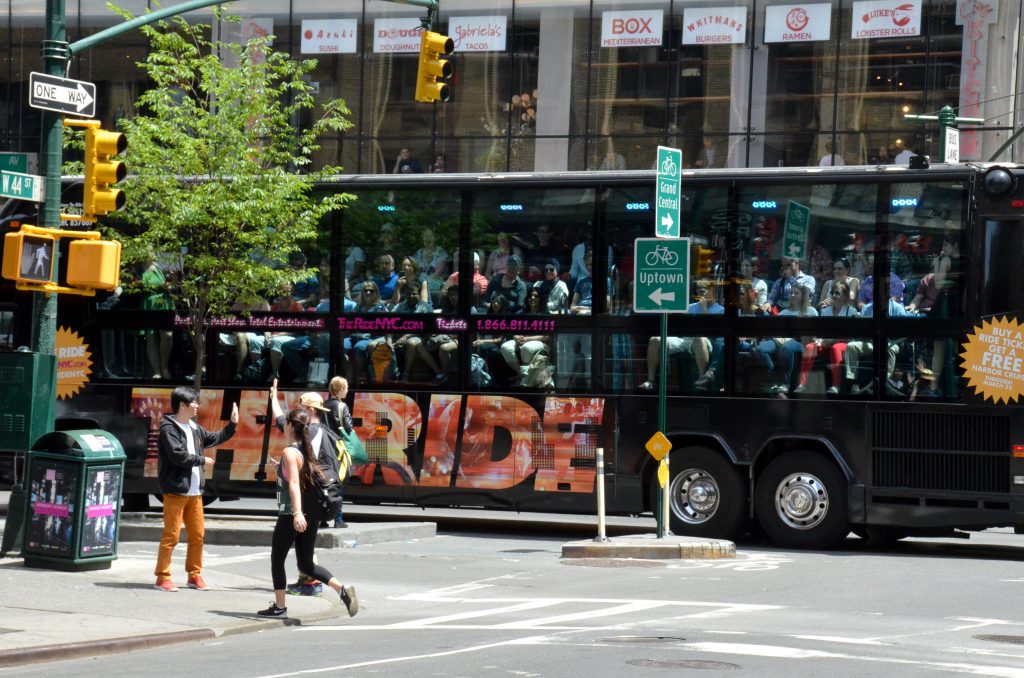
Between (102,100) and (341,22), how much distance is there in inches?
248

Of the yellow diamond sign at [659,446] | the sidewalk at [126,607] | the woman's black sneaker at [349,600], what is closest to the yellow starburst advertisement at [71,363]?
the sidewalk at [126,607]

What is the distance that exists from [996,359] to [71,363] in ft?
39.1

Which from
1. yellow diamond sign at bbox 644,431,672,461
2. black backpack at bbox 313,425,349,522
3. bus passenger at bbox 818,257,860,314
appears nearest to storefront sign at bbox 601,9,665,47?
bus passenger at bbox 818,257,860,314

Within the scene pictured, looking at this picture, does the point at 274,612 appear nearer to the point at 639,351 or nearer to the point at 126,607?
the point at 126,607

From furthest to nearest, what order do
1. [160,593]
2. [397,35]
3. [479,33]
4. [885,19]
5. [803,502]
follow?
[397,35] < [479,33] < [885,19] < [803,502] < [160,593]

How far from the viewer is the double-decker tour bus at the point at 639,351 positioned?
1753 centimetres

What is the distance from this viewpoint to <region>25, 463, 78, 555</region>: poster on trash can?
1412cm

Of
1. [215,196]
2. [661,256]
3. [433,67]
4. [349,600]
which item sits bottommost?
[349,600]

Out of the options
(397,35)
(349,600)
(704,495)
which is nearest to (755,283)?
(704,495)

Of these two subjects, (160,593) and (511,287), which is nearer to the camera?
(160,593)

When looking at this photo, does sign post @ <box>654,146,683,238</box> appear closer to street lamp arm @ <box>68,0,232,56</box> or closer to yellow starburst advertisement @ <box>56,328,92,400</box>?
street lamp arm @ <box>68,0,232,56</box>

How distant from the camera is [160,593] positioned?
13.3 metres

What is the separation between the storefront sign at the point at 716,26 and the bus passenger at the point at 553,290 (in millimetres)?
18469

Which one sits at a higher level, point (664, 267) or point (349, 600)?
point (664, 267)
